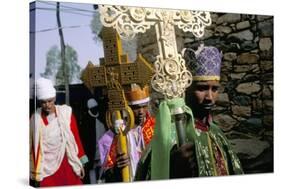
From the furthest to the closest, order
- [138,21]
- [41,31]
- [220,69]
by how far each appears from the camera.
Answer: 1. [220,69]
2. [138,21]
3. [41,31]

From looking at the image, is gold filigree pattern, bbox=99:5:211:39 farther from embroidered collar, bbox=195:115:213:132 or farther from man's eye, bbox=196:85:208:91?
embroidered collar, bbox=195:115:213:132

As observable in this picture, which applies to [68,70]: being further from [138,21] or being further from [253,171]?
[253,171]

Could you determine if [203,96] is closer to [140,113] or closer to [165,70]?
[165,70]

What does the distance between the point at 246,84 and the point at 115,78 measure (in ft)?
4.78

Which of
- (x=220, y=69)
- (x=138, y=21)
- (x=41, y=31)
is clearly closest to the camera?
(x=41, y=31)

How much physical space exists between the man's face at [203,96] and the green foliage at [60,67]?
46.2 inches

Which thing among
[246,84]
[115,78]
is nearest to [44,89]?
[115,78]

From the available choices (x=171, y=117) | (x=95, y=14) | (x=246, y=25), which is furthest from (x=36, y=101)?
(x=246, y=25)

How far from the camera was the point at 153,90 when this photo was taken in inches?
226

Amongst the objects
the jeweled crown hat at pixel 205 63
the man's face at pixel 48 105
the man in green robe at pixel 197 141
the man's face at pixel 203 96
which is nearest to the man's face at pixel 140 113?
the man in green robe at pixel 197 141

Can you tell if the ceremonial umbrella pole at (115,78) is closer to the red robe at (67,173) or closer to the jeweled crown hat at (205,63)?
the red robe at (67,173)

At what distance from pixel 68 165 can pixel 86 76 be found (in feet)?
2.54

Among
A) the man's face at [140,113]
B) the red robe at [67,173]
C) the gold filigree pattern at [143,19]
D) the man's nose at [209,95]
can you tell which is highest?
the gold filigree pattern at [143,19]

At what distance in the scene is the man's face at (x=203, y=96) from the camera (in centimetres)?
595
